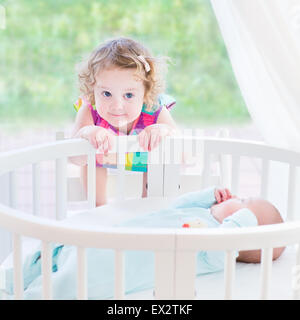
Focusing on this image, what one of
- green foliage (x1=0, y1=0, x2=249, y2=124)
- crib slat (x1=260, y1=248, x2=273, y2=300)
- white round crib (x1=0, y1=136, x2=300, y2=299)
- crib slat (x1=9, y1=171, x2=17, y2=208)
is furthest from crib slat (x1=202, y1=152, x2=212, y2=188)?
green foliage (x1=0, y1=0, x2=249, y2=124)

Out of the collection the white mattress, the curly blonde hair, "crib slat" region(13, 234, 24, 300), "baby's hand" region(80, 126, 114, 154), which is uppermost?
the curly blonde hair

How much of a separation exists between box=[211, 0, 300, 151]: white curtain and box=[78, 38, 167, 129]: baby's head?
0.83 ft

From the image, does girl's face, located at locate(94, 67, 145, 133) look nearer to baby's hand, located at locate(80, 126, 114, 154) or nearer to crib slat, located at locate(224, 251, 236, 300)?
baby's hand, located at locate(80, 126, 114, 154)

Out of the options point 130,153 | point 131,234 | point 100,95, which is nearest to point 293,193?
point 130,153

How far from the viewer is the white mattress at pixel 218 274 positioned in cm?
105

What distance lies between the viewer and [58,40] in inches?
143

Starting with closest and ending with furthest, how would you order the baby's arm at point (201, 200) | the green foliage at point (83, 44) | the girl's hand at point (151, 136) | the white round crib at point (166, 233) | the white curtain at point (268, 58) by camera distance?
the white round crib at point (166, 233) → the white curtain at point (268, 58) → the baby's arm at point (201, 200) → the girl's hand at point (151, 136) → the green foliage at point (83, 44)

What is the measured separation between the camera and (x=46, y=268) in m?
0.78

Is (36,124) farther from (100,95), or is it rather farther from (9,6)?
(100,95)

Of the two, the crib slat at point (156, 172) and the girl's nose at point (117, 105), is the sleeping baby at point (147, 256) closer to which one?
the crib slat at point (156, 172)

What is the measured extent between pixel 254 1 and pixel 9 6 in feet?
9.44

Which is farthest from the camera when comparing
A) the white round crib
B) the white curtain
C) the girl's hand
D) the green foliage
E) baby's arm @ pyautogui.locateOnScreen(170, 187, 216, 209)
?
the green foliage

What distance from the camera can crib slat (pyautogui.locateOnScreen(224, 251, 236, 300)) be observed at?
30.1 inches

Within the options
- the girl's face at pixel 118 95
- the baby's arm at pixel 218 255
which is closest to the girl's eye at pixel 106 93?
the girl's face at pixel 118 95
